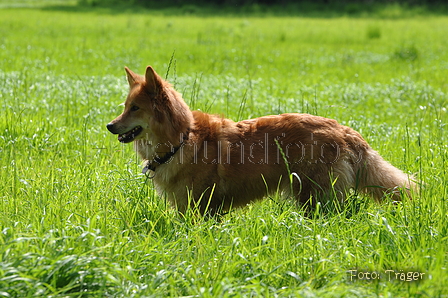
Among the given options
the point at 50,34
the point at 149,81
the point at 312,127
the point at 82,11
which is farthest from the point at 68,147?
the point at 82,11

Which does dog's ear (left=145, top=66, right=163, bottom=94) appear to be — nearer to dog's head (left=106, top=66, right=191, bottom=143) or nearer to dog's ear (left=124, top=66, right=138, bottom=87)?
dog's head (left=106, top=66, right=191, bottom=143)

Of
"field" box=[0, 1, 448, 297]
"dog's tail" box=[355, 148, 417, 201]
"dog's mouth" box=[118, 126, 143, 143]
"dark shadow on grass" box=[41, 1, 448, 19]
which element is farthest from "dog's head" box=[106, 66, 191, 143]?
"dark shadow on grass" box=[41, 1, 448, 19]

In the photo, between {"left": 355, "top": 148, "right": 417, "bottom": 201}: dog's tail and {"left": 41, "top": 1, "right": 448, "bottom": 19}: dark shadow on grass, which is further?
{"left": 41, "top": 1, "right": 448, "bottom": 19}: dark shadow on grass

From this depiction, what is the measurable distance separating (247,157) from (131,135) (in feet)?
3.54

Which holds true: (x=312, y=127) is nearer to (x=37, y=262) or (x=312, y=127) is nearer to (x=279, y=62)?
(x=37, y=262)

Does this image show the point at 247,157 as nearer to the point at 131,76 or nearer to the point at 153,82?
the point at 153,82

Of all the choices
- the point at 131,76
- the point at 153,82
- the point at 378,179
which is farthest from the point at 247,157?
the point at 131,76

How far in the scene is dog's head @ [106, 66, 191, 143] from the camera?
4.08 metres

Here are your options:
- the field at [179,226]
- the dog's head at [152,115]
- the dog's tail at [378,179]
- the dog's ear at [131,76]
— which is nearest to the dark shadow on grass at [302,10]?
the field at [179,226]

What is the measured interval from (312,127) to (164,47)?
13241mm

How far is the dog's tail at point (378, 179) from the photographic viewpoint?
4.10 m

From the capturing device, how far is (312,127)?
4.18 meters

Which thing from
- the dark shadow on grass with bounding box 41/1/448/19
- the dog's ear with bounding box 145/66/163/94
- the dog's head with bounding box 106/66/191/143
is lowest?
the dog's head with bounding box 106/66/191/143

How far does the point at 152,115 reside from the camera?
410 cm
